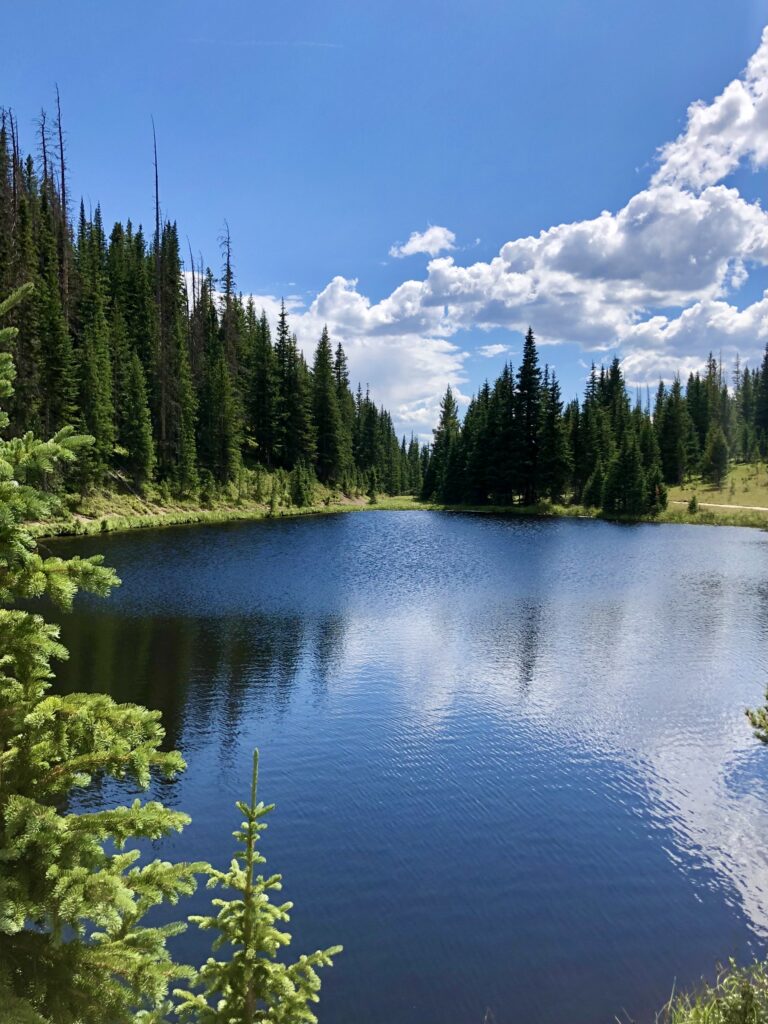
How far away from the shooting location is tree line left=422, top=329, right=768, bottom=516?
80.4m

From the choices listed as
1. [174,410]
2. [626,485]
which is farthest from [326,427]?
[626,485]

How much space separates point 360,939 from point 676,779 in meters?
8.34

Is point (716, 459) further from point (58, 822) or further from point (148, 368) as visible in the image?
point (58, 822)

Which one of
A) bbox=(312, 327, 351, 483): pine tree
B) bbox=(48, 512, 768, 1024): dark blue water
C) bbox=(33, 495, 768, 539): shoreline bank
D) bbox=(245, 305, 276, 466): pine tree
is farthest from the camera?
bbox=(312, 327, 351, 483): pine tree

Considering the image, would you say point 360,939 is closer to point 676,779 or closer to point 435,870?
point 435,870

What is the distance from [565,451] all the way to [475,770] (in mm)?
74337

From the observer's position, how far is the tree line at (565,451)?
80.4 metres

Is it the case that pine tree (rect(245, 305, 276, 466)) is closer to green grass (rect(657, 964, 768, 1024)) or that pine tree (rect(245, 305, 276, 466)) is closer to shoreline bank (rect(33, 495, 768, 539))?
shoreline bank (rect(33, 495, 768, 539))

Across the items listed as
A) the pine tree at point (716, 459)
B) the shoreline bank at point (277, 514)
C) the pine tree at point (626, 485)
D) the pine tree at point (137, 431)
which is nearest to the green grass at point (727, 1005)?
the shoreline bank at point (277, 514)

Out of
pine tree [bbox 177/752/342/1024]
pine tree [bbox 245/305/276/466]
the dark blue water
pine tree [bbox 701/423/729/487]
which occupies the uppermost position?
pine tree [bbox 245/305/276/466]

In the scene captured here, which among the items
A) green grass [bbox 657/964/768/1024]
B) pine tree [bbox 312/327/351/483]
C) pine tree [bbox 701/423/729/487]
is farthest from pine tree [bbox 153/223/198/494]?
pine tree [bbox 701/423/729/487]

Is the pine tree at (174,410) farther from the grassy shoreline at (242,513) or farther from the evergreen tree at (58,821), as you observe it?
the evergreen tree at (58,821)

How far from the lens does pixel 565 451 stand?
8462 cm

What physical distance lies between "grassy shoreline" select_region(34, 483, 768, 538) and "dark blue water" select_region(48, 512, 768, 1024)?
1878cm
